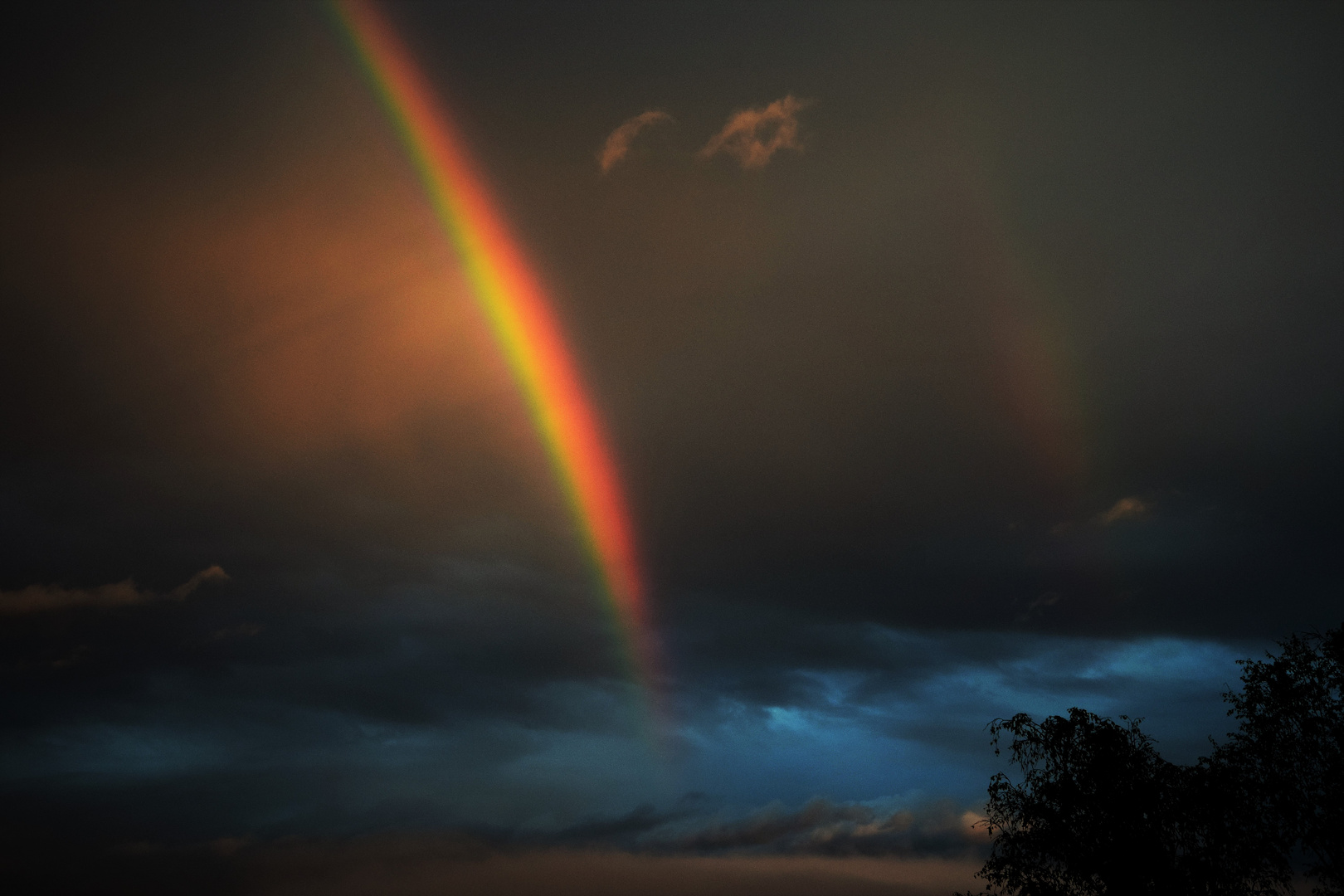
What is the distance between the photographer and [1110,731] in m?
39.8

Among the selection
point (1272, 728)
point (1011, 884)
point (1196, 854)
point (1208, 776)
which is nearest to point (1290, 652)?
point (1272, 728)

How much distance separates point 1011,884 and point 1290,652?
14469 millimetres

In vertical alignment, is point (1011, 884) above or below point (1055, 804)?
below

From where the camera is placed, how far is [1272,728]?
3447 cm

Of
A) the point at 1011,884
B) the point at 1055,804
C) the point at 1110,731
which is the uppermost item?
the point at 1110,731

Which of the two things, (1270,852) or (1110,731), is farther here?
(1110,731)

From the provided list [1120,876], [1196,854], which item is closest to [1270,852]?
[1196,854]

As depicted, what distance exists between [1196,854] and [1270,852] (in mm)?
2748

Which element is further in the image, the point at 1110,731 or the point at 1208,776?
the point at 1110,731

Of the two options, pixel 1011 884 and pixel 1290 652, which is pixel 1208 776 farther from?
pixel 1011 884

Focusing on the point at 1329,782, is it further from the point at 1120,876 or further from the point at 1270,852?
the point at 1120,876

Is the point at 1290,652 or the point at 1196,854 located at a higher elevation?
the point at 1290,652

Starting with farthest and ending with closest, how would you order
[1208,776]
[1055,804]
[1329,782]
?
[1055,804] < [1208,776] < [1329,782]

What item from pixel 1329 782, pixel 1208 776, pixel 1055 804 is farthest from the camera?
pixel 1055 804
